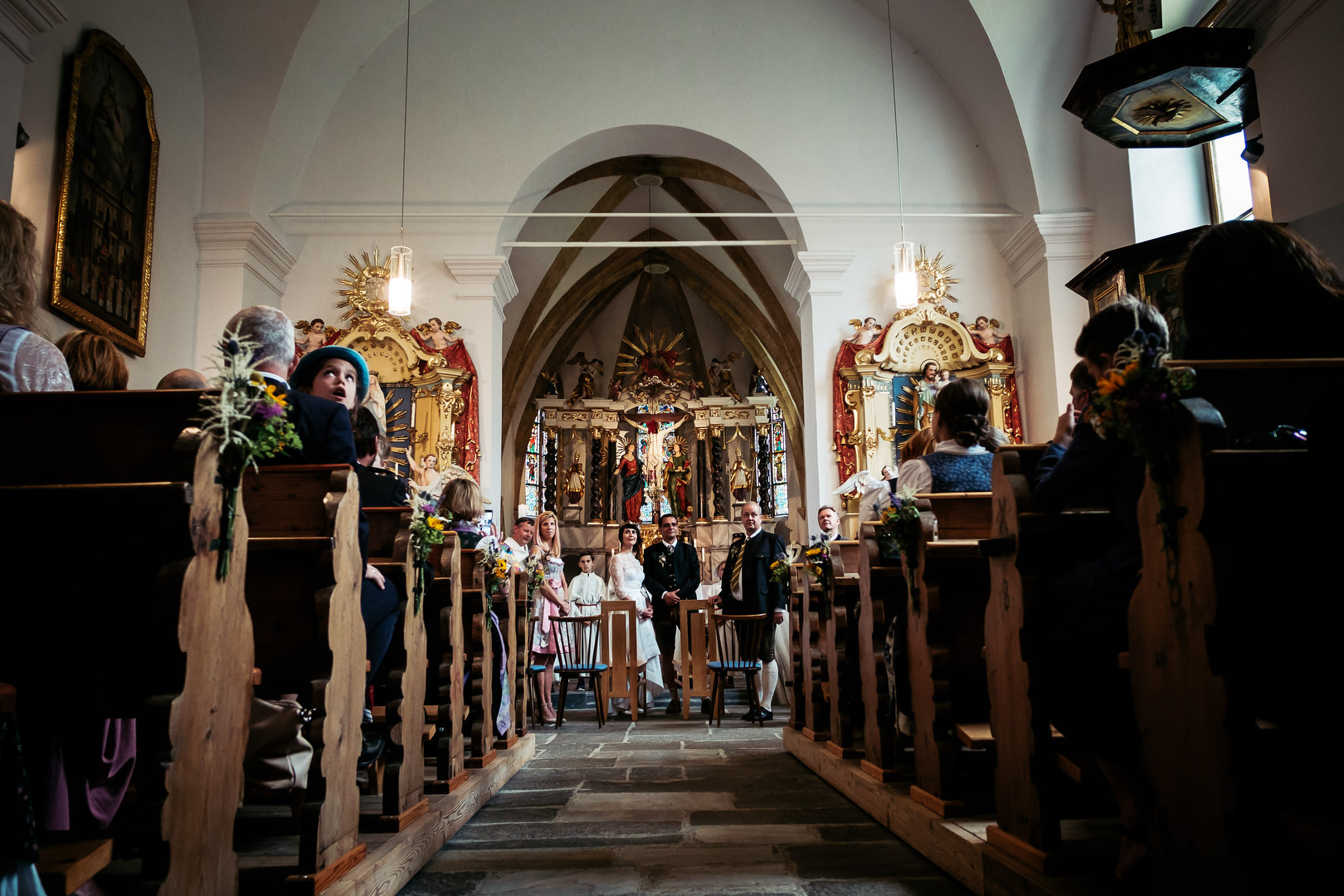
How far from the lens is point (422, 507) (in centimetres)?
311

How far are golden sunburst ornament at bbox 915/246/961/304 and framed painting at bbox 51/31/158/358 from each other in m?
6.43

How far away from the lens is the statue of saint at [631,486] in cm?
1642

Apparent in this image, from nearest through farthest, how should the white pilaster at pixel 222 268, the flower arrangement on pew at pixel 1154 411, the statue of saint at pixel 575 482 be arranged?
the flower arrangement on pew at pixel 1154 411 < the white pilaster at pixel 222 268 < the statue of saint at pixel 575 482

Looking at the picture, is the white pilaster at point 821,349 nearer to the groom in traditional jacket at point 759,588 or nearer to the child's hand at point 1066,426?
the groom in traditional jacket at point 759,588

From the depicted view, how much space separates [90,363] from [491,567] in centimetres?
201

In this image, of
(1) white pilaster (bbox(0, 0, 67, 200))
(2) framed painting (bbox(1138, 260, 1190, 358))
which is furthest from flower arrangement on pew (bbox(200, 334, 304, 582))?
(2) framed painting (bbox(1138, 260, 1190, 358))

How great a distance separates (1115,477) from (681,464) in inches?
574

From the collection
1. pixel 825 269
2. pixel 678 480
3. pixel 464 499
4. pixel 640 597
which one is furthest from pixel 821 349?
pixel 678 480

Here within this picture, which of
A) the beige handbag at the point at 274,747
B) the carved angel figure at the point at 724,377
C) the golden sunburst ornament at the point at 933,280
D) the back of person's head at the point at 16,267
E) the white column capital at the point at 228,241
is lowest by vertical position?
the beige handbag at the point at 274,747

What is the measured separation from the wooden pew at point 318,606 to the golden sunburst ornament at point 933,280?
7146mm

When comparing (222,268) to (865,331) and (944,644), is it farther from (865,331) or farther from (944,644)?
(944,644)

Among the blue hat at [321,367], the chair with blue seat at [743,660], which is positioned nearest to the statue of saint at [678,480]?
the chair with blue seat at [743,660]

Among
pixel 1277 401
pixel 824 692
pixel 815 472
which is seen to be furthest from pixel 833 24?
pixel 1277 401

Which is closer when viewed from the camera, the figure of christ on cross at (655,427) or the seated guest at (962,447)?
the seated guest at (962,447)
